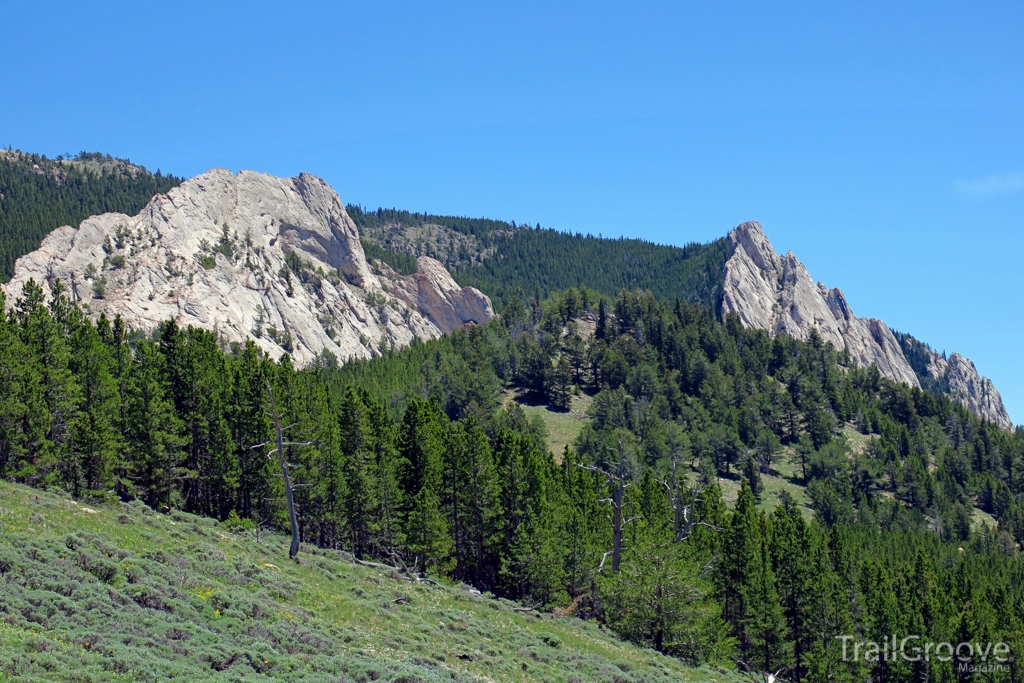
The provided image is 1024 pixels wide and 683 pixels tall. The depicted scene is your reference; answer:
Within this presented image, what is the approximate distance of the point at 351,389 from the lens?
58312 mm

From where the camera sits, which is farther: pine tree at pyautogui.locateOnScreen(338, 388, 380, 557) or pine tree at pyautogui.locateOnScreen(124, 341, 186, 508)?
pine tree at pyautogui.locateOnScreen(338, 388, 380, 557)

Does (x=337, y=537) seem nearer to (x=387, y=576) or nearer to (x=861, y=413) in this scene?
(x=387, y=576)

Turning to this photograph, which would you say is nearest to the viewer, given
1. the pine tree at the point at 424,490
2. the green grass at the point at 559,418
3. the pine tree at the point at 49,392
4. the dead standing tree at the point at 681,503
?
the pine tree at the point at 49,392

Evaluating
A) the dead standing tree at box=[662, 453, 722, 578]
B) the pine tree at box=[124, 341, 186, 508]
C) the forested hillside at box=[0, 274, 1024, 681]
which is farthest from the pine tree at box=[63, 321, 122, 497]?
the dead standing tree at box=[662, 453, 722, 578]

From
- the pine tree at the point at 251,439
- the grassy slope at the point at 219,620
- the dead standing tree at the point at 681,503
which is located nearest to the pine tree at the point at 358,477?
the pine tree at the point at 251,439

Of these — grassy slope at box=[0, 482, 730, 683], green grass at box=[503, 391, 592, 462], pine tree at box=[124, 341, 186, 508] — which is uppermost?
green grass at box=[503, 391, 592, 462]

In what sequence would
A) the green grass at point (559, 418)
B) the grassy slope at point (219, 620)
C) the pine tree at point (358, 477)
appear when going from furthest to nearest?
the green grass at point (559, 418), the pine tree at point (358, 477), the grassy slope at point (219, 620)

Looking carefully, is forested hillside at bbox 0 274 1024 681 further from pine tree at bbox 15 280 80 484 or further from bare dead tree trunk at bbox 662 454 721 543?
bare dead tree trunk at bbox 662 454 721 543

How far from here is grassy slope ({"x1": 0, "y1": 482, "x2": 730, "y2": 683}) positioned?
1748cm

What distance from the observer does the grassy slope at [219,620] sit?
17484mm

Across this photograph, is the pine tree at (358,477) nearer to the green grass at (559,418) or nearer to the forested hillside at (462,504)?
the forested hillside at (462,504)

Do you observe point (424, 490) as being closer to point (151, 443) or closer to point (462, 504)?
point (462, 504)

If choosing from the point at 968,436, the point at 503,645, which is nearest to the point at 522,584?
the point at 503,645

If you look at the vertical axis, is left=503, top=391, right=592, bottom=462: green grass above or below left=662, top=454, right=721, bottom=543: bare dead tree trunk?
above
